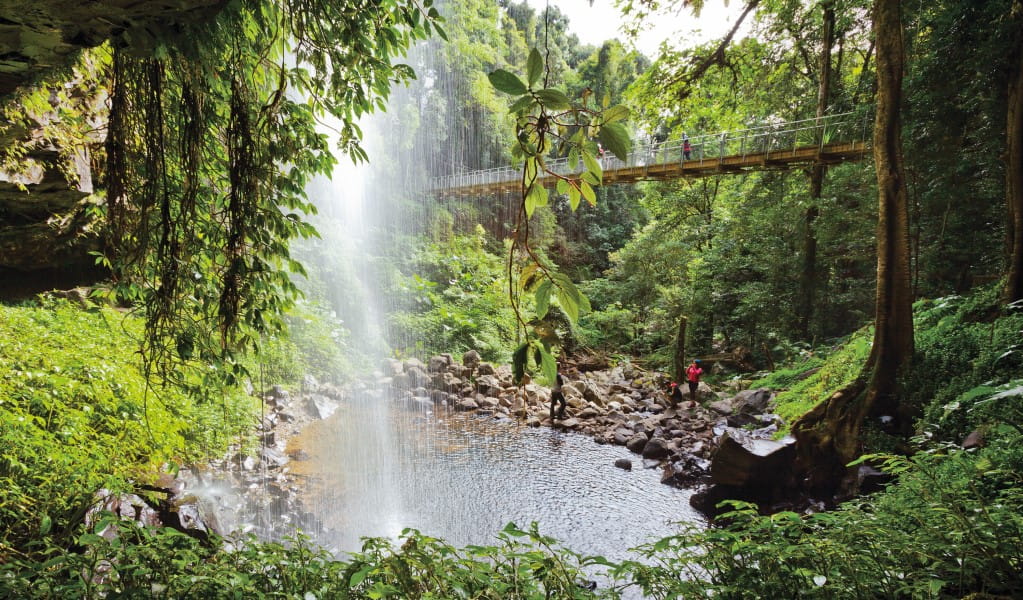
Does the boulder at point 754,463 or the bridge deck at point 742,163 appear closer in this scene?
the boulder at point 754,463

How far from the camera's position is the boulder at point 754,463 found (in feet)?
14.3

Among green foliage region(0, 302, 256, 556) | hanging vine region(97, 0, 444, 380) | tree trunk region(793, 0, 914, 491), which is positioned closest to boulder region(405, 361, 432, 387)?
green foliage region(0, 302, 256, 556)

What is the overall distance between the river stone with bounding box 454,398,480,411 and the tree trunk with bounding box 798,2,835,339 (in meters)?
6.43

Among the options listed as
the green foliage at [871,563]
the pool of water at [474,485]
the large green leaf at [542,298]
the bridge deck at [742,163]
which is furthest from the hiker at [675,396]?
the large green leaf at [542,298]

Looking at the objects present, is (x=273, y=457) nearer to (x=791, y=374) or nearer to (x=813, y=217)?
(x=791, y=374)

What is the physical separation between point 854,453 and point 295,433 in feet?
21.1

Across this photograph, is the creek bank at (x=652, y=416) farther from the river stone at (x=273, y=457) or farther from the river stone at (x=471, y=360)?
the river stone at (x=273, y=457)

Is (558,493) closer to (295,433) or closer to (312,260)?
(295,433)

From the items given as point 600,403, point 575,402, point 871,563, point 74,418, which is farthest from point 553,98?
point 600,403

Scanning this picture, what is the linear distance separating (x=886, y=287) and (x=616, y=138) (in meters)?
4.84

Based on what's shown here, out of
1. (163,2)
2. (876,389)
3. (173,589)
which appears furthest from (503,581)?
(876,389)

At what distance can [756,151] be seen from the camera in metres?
7.60

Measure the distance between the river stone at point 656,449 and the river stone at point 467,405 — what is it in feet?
10.3

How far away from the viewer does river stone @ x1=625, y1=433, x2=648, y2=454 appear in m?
6.14
